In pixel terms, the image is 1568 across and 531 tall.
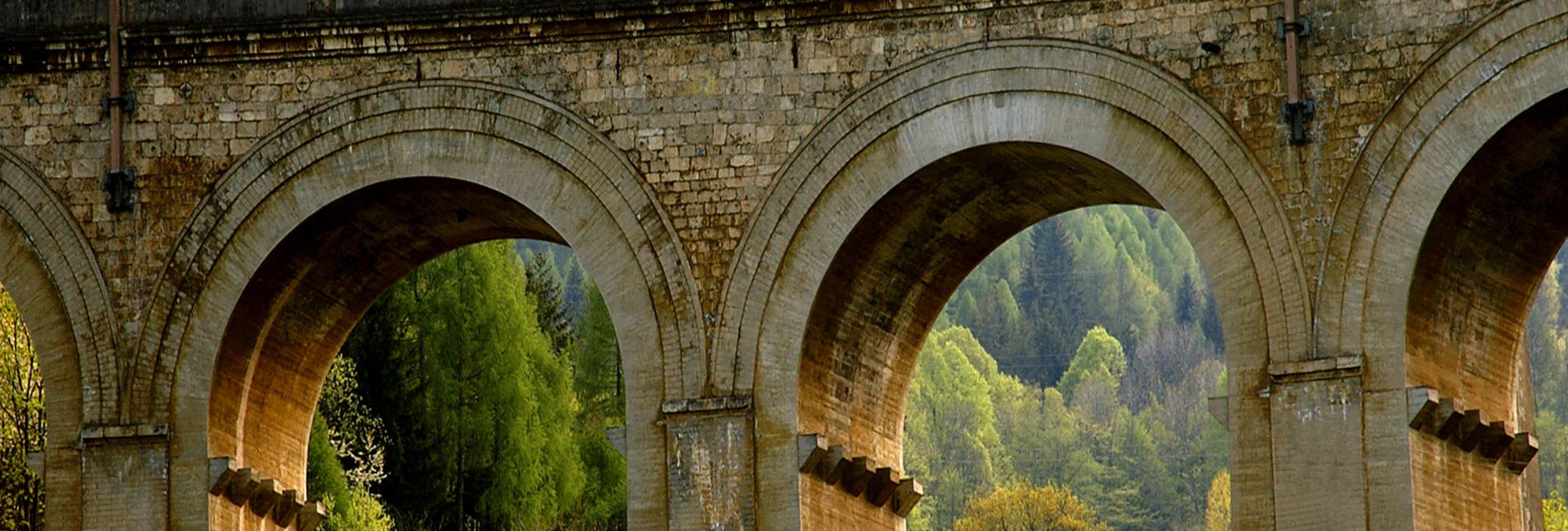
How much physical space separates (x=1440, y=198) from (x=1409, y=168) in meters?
0.34

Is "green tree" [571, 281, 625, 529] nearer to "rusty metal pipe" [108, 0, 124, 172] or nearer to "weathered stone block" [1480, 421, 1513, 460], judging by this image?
"rusty metal pipe" [108, 0, 124, 172]

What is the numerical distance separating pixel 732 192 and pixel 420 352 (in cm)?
2435

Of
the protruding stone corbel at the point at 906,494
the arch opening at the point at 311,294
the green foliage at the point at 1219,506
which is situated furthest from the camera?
the green foliage at the point at 1219,506

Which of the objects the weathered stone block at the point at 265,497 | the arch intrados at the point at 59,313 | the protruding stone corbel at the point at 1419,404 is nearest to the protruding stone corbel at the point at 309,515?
the weathered stone block at the point at 265,497

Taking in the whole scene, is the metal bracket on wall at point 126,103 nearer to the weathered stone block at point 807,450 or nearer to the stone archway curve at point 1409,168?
the weathered stone block at point 807,450

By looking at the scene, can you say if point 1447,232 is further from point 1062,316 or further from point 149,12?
point 1062,316

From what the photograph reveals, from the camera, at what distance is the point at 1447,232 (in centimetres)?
2022

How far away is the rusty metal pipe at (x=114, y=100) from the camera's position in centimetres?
2277

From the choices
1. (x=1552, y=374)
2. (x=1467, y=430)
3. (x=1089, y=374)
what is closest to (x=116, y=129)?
(x=1467, y=430)

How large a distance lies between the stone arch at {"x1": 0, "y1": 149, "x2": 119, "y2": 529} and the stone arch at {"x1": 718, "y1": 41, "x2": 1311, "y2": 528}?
229 inches

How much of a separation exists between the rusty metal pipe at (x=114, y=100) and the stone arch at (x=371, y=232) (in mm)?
958

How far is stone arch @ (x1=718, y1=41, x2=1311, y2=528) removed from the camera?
794 inches

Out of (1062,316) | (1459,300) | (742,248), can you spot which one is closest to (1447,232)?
(1459,300)

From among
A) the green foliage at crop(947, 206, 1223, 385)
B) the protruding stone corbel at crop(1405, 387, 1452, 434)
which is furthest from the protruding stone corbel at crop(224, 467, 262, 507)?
the green foliage at crop(947, 206, 1223, 385)
